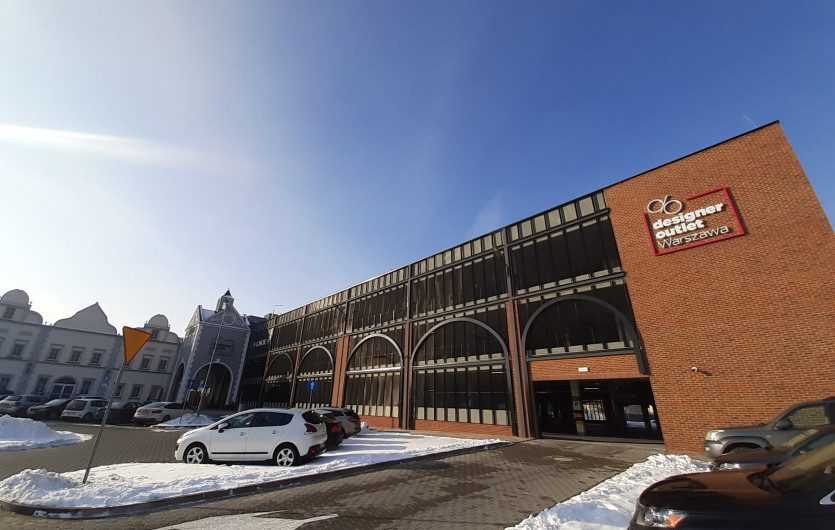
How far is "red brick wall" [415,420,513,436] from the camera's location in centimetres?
1873

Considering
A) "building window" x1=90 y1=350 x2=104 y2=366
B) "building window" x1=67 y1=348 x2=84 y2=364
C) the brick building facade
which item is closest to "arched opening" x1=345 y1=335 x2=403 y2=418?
the brick building facade

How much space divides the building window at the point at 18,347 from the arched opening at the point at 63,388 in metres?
4.91

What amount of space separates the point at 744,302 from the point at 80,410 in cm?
Answer: 4178

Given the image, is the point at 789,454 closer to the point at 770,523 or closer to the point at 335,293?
the point at 770,523

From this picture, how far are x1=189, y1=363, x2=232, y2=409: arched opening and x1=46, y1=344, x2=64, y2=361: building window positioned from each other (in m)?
15.9

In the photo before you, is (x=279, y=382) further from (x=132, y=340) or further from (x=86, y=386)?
(x=132, y=340)

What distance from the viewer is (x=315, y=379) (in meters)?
34.8

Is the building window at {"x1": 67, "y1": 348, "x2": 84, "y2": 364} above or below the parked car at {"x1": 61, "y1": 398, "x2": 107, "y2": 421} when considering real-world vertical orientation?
above

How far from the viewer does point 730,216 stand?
44.9 ft

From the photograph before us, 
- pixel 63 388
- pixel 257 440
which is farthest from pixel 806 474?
pixel 63 388

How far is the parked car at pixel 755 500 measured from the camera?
2.61 meters

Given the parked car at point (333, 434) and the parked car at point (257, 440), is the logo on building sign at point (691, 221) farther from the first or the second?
the parked car at point (257, 440)

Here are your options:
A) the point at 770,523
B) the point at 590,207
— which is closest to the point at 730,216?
the point at 590,207

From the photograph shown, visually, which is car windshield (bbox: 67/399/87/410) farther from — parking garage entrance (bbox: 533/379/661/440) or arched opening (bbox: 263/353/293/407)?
parking garage entrance (bbox: 533/379/661/440)
